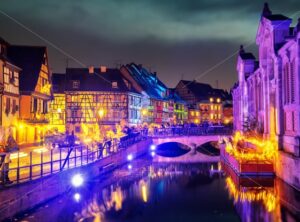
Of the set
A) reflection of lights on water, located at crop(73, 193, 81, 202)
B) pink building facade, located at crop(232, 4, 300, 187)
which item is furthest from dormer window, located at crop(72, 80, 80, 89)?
reflection of lights on water, located at crop(73, 193, 81, 202)

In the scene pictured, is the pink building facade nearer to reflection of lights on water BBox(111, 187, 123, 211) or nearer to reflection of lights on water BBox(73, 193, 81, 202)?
reflection of lights on water BBox(111, 187, 123, 211)

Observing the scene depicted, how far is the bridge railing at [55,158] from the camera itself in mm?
20766

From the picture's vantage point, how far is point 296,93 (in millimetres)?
27328

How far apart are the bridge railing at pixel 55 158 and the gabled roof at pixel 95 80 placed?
46.0 ft

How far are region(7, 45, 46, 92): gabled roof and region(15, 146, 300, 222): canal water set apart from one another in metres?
17.0

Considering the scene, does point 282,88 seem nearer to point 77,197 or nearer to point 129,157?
point 77,197

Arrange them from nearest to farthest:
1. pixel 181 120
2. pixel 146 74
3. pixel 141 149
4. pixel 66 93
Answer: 1. pixel 141 149
2. pixel 66 93
3. pixel 146 74
4. pixel 181 120

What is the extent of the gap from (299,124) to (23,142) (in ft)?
104

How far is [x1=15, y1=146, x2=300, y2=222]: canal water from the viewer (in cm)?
2119

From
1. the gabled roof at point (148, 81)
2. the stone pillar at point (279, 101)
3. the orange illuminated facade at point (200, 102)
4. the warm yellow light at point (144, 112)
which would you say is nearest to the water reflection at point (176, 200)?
the stone pillar at point (279, 101)

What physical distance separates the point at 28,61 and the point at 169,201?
98.9 feet

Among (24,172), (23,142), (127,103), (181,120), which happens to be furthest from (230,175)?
(181,120)

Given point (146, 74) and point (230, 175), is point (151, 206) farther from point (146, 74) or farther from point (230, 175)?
point (146, 74)

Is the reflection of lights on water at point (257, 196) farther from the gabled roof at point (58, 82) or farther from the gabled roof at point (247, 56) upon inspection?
the gabled roof at point (58, 82)
